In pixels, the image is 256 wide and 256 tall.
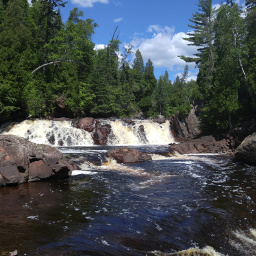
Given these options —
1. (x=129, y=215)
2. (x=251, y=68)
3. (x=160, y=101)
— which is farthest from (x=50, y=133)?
(x=160, y=101)

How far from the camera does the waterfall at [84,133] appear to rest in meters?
23.1

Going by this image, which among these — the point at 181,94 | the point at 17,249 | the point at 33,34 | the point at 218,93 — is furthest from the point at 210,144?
the point at 181,94

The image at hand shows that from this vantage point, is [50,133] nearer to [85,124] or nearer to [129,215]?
[85,124]

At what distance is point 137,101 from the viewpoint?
5834 cm

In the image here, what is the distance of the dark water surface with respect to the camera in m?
4.79

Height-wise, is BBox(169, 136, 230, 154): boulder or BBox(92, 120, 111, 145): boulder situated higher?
BBox(92, 120, 111, 145): boulder

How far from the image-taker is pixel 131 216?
21.3 feet

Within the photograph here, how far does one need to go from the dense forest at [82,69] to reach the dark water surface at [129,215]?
1422 centimetres

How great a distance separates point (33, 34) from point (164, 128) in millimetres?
23314

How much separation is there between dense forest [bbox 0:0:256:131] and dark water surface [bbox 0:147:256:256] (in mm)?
14218

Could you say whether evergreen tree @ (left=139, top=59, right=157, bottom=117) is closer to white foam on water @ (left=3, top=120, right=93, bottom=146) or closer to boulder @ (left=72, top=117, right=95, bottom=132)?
boulder @ (left=72, top=117, right=95, bottom=132)

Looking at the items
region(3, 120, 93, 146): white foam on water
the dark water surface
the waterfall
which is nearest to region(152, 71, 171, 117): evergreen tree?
the waterfall

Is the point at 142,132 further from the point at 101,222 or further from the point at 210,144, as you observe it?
the point at 101,222

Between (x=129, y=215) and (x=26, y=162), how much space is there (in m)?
5.41
